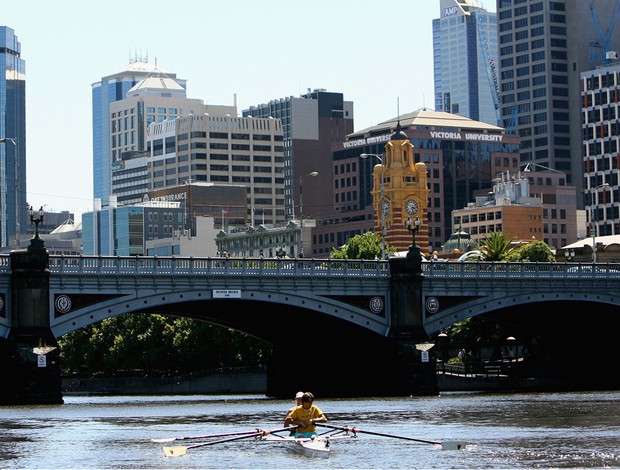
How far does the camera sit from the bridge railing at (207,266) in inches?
3836

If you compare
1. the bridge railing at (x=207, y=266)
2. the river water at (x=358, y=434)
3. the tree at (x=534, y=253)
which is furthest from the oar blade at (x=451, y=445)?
the tree at (x=534, y=253)

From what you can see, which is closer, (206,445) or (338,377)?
(206,445)

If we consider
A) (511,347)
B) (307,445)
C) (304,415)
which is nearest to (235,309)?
(511,347)

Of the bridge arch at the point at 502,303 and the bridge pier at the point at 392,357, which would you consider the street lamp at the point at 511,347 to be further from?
the bridge pier at the point at 392,357

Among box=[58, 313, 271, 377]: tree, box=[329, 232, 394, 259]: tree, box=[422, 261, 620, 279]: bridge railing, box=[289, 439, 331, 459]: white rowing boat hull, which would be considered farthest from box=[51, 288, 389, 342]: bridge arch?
box=[329, 232, 394, 259]: tree

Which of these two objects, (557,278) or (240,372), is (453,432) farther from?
(240,372)

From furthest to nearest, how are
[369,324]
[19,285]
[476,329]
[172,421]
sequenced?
[476,329]
[369,324]
[19,285]
[172,421]

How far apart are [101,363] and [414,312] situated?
8205 cm

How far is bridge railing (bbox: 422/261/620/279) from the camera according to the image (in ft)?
356

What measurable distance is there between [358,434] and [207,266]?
3575 cm

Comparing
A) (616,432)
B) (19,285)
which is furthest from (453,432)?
(19,285)

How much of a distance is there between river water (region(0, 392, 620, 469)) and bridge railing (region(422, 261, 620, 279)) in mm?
10866

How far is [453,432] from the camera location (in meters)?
68.6

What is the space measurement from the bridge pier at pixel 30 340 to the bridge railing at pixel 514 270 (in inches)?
1014
